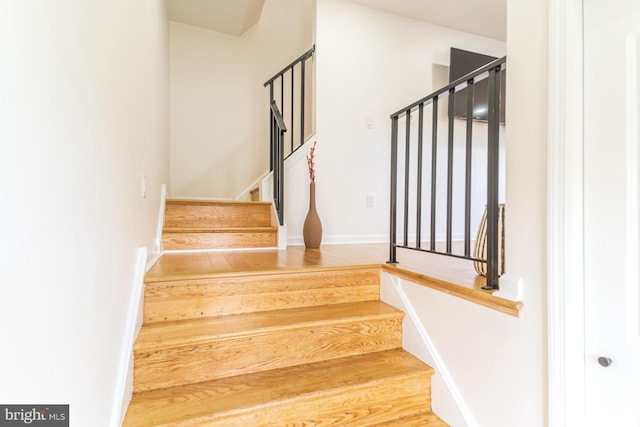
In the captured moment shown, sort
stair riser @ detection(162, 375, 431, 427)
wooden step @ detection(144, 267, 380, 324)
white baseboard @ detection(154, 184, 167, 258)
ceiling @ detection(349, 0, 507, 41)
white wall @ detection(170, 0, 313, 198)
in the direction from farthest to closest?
white wall @ detection(170, 0, 313, 198), ceiling @ detection(349, 0, 507, 41), white baseboard @ detection(154, 184, 167, 258), wooden step @ detection(144, 267, 380, 324), stair riser @ detection(162, 375, 431, 427)

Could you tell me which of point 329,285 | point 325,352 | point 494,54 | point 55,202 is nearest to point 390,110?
point 494,54


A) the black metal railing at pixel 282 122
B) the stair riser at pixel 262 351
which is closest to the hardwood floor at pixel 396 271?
the stair riser at pixel 262 351

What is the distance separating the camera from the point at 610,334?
0.83 m

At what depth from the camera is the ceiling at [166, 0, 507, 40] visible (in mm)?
3209

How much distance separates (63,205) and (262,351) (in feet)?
3.06

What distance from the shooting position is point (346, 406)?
119cm

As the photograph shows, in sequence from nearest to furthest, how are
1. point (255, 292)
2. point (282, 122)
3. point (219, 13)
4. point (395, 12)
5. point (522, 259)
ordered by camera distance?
point (522, 259) < point (255, 292) < point (282, 122) < point (219, 13) < point (395, 12)

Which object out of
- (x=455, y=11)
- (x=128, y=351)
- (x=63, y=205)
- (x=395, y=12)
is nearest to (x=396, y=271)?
(x=128, y=351)

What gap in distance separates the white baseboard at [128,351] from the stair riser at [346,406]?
0.73 feet

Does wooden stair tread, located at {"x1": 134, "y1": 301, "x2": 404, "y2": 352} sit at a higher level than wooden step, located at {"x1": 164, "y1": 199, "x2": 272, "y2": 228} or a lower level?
lower

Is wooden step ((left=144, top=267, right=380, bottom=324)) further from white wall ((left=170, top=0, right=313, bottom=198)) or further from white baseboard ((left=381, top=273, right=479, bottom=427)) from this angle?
white wall ((left=170, top=0, right=313, bottom=198))

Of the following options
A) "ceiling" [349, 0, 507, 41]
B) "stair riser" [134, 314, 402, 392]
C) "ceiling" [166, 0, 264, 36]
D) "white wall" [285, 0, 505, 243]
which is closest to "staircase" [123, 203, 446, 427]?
"stair riser" [134, 314, 402, 392]

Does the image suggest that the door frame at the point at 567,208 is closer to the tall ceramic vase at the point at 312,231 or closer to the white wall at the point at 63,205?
the white wall at the point at 63,205

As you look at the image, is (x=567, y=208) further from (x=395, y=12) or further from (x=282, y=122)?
(x=395, y=12)
